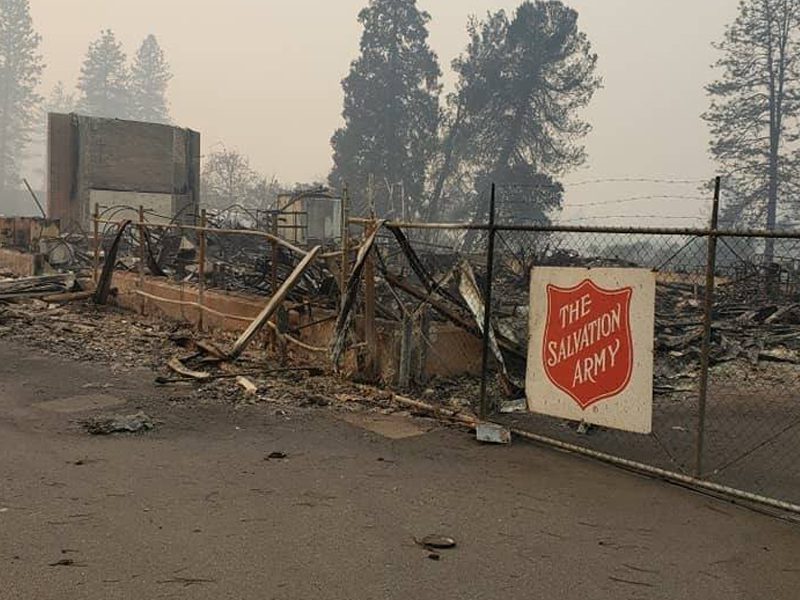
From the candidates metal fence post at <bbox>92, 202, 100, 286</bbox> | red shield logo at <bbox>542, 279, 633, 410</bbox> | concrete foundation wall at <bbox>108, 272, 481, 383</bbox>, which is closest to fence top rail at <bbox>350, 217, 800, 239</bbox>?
red shield logo at <bbox>542, 279, 633, 410</bbox>

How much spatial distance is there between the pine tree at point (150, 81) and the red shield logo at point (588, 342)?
378ft

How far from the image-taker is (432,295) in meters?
8.21

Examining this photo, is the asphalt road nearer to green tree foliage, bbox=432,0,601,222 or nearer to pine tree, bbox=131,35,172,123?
green tree foliage, bbox=432,0,601,222

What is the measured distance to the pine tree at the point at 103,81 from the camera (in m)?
104

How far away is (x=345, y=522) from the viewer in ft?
15.3

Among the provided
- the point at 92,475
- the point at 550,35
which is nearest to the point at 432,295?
the point at 92,475

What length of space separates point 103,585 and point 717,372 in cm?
917

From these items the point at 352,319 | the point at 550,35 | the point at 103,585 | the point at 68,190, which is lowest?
the point at 103,585

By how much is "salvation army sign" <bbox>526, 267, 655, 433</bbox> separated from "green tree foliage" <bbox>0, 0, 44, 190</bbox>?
103 meters

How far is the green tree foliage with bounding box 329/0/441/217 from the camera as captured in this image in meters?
50.6

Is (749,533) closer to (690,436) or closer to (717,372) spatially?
(690,436)

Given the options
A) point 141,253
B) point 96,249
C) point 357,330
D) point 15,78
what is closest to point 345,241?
point 357,330

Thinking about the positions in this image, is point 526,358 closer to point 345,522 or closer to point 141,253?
point 345,522

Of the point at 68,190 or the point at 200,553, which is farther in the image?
the point at 68,190
